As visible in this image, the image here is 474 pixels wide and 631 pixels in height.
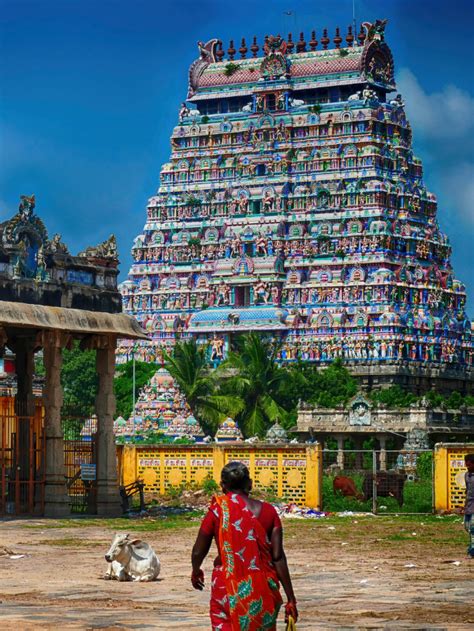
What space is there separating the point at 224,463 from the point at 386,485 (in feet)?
13.2

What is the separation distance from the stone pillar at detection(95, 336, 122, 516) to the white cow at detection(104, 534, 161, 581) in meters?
15.0

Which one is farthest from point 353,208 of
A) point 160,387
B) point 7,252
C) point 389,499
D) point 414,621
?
point 414,621

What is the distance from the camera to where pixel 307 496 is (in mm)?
40000

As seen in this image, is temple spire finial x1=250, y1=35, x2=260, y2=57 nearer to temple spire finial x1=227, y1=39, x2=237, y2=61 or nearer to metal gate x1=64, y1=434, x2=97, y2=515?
temple spire finial x1=227, y1=39, x2=237, y2=61

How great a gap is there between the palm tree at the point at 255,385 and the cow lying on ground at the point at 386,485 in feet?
146

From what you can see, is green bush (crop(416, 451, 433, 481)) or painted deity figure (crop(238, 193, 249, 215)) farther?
painted deity figure (crop(238, 193, 249, 215))

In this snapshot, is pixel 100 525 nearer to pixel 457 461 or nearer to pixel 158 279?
pixel 457 461

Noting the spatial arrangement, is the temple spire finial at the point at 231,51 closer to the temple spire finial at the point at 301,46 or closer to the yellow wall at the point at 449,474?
the temple spire finial at the point at 301,46

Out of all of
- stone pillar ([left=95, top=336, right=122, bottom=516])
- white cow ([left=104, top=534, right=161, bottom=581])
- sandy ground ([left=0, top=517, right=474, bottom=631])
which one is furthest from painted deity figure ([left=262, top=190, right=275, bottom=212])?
white cow ([left=104, top=534, right=161, bottom=581])

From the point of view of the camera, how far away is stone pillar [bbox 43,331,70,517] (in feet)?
121

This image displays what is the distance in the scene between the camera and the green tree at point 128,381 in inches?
3991

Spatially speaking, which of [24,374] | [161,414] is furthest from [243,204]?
[24,374]

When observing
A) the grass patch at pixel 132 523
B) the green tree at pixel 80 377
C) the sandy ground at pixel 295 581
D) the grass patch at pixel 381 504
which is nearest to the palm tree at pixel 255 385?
the green tree at pixel 80 377

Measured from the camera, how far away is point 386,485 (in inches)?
1678
